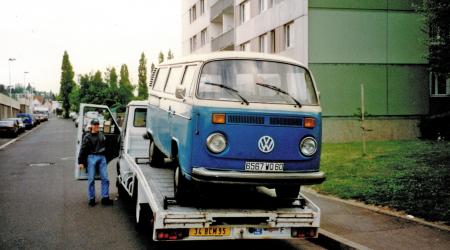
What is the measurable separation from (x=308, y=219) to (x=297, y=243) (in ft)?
4.67

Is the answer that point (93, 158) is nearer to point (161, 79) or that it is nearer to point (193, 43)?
point (161, 79)

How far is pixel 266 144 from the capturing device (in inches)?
264

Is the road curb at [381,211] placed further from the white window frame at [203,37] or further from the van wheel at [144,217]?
the white window frame at [203,37]

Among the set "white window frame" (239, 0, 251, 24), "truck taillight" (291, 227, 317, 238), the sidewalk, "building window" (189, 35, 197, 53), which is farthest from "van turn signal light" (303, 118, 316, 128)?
"building window" (189, 35, 197, 53)

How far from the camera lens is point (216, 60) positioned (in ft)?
23.4

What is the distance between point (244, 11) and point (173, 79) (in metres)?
29.0

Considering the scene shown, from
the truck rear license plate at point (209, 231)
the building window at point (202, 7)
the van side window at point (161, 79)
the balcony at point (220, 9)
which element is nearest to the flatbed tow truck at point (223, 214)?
the truck rear license plate at point (209, 231)

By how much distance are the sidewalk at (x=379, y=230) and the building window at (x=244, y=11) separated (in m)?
27.1

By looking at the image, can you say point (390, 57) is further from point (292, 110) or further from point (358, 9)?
point (292, 110)

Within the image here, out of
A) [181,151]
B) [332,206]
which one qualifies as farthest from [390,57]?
[181,151]

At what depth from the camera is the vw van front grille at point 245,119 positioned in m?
6.60

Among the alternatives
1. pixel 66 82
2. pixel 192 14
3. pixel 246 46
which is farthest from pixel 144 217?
pixel 66 82

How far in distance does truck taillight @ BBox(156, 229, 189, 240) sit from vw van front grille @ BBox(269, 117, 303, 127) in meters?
1.69

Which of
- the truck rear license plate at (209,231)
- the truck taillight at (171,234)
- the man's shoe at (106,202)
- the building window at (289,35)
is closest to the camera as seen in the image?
the truck taillight at (171,234)
